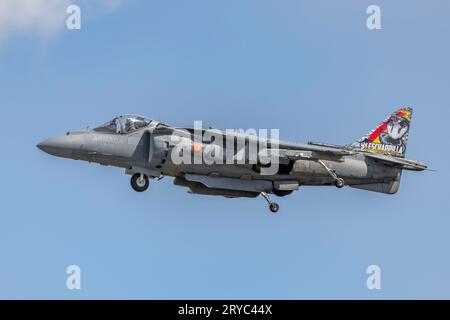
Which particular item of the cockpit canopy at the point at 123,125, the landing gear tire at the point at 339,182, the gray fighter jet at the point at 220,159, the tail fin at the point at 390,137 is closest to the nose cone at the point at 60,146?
the gray fighter jet at the point at 220,159

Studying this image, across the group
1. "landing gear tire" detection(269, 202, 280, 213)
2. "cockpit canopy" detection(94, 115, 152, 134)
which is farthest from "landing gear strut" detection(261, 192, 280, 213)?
"cockpit canopy" detection(94, 115, 152, 134)

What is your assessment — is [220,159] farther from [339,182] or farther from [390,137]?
[390,137]

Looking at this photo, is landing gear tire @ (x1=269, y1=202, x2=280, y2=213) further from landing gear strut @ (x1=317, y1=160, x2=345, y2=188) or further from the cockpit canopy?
the cockpit canopy

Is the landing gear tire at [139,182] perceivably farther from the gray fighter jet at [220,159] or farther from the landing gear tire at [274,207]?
the landing gear tire at [274,207]

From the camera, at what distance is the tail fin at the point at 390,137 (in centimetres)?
3189

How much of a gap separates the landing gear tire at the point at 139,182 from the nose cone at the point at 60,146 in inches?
73.7

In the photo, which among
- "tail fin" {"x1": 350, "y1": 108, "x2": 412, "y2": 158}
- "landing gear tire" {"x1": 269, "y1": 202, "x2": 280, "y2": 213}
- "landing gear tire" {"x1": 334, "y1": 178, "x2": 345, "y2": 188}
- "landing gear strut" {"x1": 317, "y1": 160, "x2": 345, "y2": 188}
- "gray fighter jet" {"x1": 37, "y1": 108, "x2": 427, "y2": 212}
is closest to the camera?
"gray fighter jet" {"x1": 37, "y1": 108, "x2": 427, "y2": 212}

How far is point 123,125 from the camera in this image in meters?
27.7

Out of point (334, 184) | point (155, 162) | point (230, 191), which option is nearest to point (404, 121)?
point (334, 184)

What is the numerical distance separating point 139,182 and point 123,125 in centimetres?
167

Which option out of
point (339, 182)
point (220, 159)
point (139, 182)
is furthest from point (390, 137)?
point (139, 182)

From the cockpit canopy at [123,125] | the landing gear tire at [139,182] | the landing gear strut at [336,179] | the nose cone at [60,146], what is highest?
the cockpit canopy at [123,125]

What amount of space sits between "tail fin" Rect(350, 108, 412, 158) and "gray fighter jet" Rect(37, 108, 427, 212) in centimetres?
60

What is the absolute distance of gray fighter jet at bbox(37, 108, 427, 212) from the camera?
27547 mm
